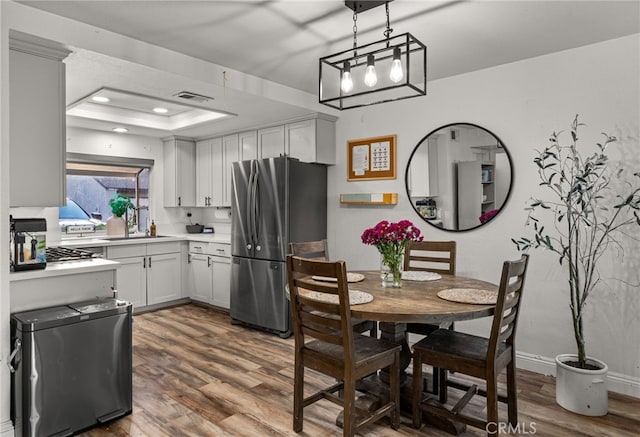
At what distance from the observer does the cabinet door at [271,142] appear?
4.51m

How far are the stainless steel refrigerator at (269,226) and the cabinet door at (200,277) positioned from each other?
65 cm

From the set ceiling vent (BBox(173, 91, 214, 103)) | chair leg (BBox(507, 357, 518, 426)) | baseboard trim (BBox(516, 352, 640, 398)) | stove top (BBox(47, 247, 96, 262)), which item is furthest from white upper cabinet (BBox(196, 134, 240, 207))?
chair leg (BBox(507, 357, 518, 426))

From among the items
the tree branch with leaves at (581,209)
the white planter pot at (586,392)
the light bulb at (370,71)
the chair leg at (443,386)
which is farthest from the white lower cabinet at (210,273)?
the white planter pot at (586,392)

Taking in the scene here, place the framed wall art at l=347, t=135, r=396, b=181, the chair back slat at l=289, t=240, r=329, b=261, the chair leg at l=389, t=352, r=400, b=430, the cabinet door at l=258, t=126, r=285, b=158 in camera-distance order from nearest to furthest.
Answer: the chair leg at l=389, t=352, r=400, b=430 → the chair back slat at l=289, t=240, r=329, b=261 → the framed wall art at l=347, t=135, r=396, b=181 → the cabinet door at l=258, t=126, r=285, b=158

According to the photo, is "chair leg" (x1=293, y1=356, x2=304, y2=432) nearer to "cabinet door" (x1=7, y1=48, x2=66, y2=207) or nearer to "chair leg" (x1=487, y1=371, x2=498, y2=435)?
"chair leg" (x1=487, y1=371, x2=498, y2=435)

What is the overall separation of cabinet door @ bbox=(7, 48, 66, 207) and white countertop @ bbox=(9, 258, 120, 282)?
397 mm

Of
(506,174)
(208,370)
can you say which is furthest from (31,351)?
(506,174)

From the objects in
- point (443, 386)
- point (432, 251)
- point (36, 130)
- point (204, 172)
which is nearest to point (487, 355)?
point (443, 386)

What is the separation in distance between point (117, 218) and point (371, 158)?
331 centimetres

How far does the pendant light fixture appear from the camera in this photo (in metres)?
1.99

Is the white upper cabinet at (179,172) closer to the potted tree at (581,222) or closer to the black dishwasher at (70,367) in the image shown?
the black dishwasher at (70,367)

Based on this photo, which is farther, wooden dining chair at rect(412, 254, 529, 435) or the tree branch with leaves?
the tree branch with leaves

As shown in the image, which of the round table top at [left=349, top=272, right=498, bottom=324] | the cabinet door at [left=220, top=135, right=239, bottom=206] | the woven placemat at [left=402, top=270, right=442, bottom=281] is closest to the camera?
the round table top at [left=349, top=272, right=498, bottom=324]

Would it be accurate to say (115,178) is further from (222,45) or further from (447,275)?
(447,275)
